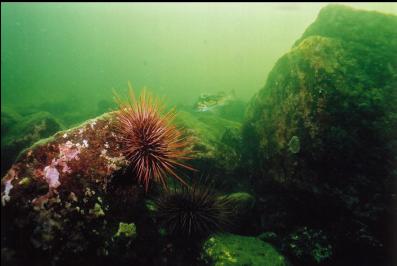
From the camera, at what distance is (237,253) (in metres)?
4.57

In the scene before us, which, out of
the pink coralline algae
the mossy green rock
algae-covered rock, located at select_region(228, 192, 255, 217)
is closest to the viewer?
the pink coralline algae

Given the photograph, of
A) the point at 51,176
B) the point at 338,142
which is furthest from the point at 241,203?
the point at 51,176

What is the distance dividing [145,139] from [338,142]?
3563mm

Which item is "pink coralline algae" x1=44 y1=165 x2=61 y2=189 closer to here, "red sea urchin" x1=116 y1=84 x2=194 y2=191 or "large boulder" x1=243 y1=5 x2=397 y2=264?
"red sea urchin" x1=116 y1=84 x2=194 y2=191

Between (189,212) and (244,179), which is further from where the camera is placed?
(244,179)

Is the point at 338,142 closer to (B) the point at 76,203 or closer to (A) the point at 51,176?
(B) the point at 76,203

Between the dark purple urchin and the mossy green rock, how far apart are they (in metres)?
0.27

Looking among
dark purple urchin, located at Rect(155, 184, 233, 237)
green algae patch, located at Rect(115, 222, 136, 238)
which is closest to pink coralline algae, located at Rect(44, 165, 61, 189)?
green algae patch, located at Rect(115, 222, 136, 238)

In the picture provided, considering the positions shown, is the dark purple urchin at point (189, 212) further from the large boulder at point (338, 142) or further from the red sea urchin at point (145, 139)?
the large boulder at point (338, 142)

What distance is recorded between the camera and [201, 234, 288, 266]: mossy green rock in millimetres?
4430

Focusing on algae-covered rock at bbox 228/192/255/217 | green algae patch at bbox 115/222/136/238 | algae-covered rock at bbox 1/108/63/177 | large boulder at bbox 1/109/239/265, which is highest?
large boulder at bbox 1/109/239/265

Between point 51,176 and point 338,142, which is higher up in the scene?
point 51,176

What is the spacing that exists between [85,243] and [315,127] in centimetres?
450

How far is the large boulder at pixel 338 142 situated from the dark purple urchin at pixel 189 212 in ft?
5.79
